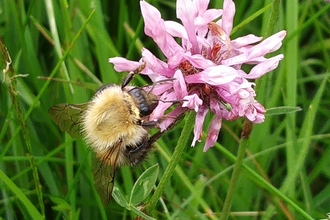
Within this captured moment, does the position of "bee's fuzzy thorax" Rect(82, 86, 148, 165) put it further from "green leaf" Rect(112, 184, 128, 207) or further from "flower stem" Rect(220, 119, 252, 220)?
"flower stem" Rect(220, 119, 252, 220)

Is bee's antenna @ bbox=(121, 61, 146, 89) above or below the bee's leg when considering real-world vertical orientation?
above

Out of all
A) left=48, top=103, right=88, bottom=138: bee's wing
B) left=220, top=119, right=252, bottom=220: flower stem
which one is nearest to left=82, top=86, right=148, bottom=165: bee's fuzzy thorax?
left=48, top=103, right=88, bottom=138: bee's wing

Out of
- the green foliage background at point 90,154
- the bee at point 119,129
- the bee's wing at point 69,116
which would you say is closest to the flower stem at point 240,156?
the green foliage background at point 90,154

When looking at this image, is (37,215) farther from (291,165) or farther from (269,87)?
(269,87)

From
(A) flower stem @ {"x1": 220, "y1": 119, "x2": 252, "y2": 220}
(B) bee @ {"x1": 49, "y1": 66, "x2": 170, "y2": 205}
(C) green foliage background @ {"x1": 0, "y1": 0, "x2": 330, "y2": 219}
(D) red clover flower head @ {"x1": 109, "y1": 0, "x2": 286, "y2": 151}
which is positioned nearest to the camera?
(D) red clover flower head @ {"x1": 109, "y1": 0, "x2": 286, "y2": 151}

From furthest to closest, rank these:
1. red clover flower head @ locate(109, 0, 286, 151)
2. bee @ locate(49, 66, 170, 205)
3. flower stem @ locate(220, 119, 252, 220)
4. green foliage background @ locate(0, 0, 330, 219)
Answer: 1. green foliage background @ locate(0, 0, 330, 219)
2. flower stem @ locate(220, 119, 252, 220)
3. bee @ locate(49, 66, 170, 205)
4. red clover flower head @ locate(109, 0, 286, 151)

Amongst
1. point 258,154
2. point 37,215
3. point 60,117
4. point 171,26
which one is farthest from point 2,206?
point 171,26

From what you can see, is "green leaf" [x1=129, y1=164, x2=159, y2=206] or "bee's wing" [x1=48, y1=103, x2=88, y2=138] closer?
"green leaf" [x1=129, y1=164, x2=159, y2=206]
